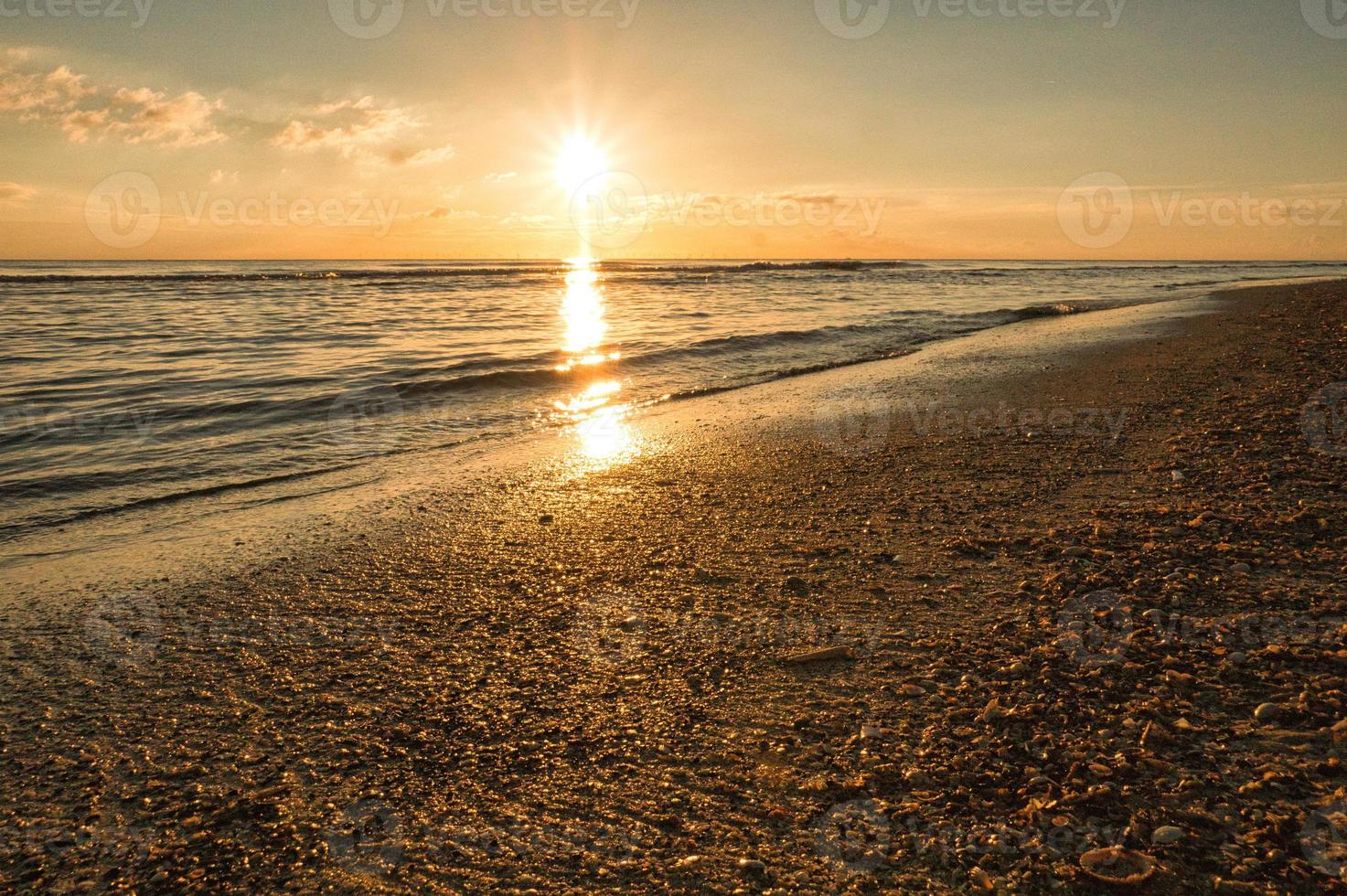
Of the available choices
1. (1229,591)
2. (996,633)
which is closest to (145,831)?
(996,633)

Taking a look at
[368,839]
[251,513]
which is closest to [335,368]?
[251,513]

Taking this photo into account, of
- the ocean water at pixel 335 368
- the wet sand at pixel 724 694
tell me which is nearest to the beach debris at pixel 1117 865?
the wet sand at pixel 724 694

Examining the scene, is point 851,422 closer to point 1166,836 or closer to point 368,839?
point 1166,836

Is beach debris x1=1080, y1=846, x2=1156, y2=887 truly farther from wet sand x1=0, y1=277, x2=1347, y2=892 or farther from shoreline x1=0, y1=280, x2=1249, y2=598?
shoreline x1=0, y1=280, x2=1249, y2=598

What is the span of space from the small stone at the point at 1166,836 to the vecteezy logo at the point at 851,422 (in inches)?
190

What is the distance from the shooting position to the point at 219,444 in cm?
827

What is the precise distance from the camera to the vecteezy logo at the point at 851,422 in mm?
7285

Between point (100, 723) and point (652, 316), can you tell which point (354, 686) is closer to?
point (100, 723)

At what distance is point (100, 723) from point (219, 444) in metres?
6.00
